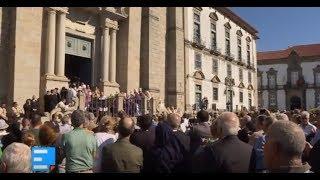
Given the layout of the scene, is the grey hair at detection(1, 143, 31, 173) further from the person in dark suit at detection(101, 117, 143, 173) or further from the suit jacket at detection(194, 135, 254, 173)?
the suit jacket at detection(194, 135, 254, 173)

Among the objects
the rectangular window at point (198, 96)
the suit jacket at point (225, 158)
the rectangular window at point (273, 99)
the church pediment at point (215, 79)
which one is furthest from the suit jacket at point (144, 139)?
the rectangular window at point (273, 99)

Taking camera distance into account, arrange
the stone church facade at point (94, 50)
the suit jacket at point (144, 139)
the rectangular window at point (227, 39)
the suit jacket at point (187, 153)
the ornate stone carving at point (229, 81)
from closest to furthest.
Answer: the suit jacket at point (187, 153) < the suit jacket at point (144, 139) < the stone church facade at point (94, 50) < the ornate stone carving at point (229, 81) < the rectangular window at point (227, 39)

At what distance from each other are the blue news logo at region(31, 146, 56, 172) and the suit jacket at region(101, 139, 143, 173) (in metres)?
0.64

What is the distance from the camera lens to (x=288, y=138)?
2.80 m

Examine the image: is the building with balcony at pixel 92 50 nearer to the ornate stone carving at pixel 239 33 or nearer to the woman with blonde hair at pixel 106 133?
the woman with blonde hair at pixel 106 133

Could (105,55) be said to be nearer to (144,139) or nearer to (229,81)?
(144,139)

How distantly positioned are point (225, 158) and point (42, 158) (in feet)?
7.42

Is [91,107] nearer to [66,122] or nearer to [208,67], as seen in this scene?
[66,122]

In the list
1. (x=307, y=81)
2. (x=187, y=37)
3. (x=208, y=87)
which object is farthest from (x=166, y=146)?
(x=307, y=81)

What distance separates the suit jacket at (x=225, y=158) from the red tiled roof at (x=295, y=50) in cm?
6474

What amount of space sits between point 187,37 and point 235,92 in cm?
1208

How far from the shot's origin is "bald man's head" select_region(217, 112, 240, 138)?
3898 mm

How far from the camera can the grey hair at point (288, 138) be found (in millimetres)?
2773

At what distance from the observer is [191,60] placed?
31.1 m
